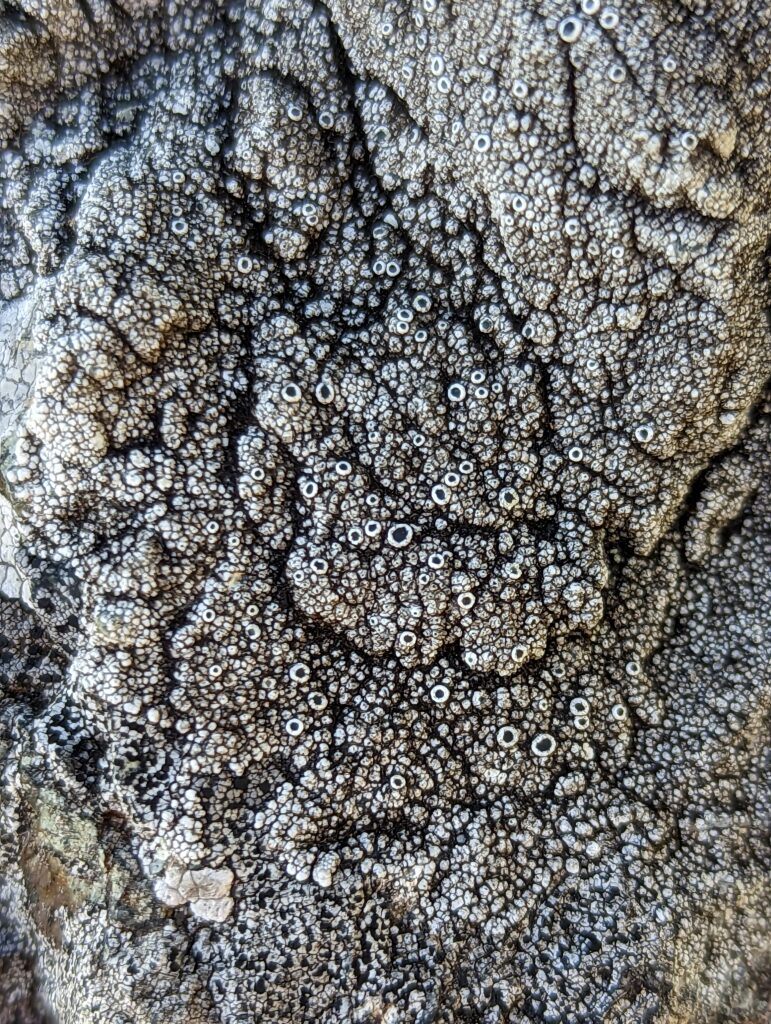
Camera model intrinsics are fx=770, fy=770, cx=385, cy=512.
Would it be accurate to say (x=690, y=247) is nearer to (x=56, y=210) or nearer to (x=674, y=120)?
(x=674, y=120)

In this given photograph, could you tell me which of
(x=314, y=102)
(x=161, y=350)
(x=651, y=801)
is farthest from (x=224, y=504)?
(x=651, y=801)

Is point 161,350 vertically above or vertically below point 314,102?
below

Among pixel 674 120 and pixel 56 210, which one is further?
pixel 56 210

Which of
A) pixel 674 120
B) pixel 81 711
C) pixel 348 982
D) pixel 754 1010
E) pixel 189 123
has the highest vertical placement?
pixel 674 120

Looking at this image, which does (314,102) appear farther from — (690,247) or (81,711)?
(81,711)

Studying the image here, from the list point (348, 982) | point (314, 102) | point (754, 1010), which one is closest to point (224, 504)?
point (314, 102)

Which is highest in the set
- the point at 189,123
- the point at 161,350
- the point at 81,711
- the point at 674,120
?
the point at 674,120
